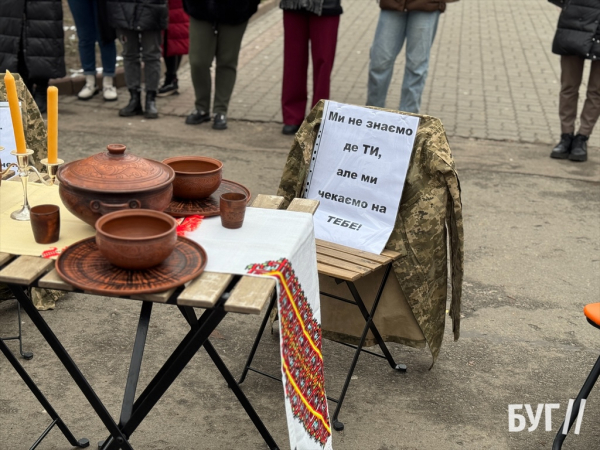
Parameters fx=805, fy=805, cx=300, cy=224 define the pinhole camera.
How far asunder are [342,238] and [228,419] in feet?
2.85

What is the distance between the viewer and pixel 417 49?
639 centimetres

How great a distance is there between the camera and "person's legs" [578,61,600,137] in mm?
6367

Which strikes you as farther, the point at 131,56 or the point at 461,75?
the point at 461,75

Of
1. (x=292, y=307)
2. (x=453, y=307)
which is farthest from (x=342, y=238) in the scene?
(x=292, y=307)

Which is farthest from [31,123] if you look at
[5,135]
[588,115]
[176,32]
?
A: [588,115]

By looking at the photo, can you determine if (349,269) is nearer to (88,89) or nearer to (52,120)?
(52,120)

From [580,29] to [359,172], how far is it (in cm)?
351

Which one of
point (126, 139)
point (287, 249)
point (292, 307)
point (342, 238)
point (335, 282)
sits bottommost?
point (126, 139)

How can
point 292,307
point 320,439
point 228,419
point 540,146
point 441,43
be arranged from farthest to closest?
1. point 441,43
2. point 540,146
3. point 228,419
4. point 320,439
5. point 292,307

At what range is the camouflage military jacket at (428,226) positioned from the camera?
10.6ft

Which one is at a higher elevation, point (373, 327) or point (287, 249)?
point (287, 249)

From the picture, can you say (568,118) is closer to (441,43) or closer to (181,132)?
(181,132)

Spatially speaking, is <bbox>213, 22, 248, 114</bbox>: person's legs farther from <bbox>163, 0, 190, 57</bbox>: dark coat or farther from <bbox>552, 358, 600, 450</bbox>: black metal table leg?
<bbox>552, 358, 600, 450</bbox>: black metal table leg

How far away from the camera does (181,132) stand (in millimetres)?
6863
